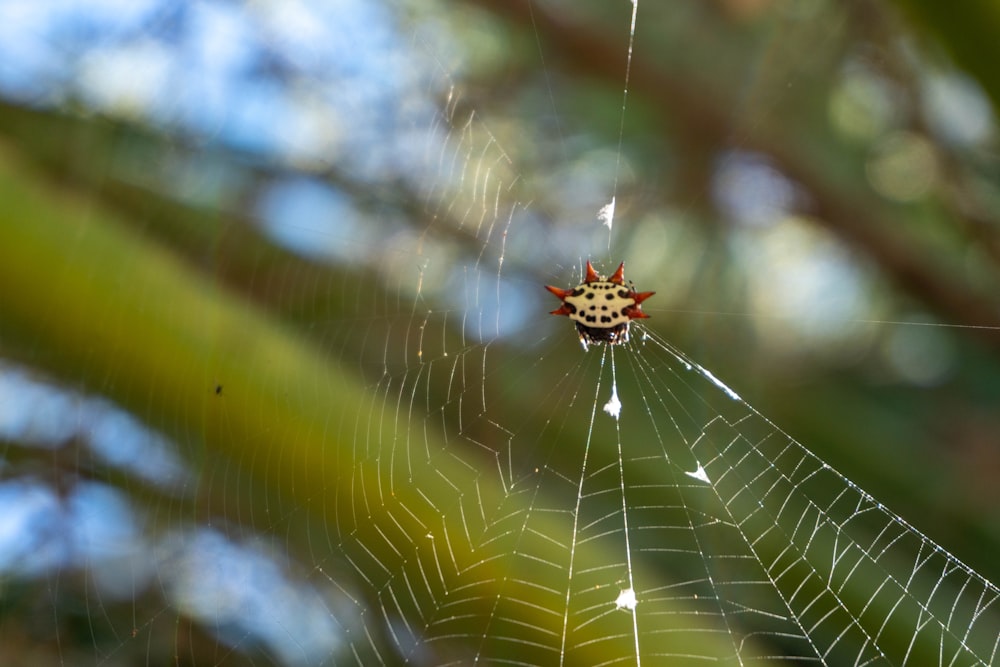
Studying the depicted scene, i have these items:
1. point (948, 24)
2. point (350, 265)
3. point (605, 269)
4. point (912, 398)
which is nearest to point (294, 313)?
point (350, 265)

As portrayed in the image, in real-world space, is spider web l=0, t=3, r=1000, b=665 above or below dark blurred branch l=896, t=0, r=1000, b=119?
below

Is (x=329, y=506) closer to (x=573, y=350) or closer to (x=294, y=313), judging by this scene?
(x=294, y=313)

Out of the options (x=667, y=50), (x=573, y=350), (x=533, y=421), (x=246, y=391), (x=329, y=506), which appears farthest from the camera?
(x=667, y=50)

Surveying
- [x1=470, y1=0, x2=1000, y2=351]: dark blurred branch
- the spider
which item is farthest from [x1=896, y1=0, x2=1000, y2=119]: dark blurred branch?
[x1=470, y1=0, x2=1000, y2=351]: dark blurred branch

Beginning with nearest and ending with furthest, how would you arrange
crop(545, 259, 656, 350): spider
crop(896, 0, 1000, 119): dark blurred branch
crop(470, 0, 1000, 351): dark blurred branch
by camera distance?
crop(896, 0, 1000, 119): dark blurred branch, crop(545, 259, 656, 350): spider, crop(470, 0, 1000, 351): dark blurred branch

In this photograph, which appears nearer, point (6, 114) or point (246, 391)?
point (246, 391)

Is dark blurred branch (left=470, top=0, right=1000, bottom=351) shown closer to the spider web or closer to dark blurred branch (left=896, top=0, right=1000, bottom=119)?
the spider web

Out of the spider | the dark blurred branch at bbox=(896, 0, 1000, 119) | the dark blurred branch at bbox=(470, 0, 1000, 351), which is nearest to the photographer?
the dark blurred branch at bbox=(896, 0, 1000, 119)
